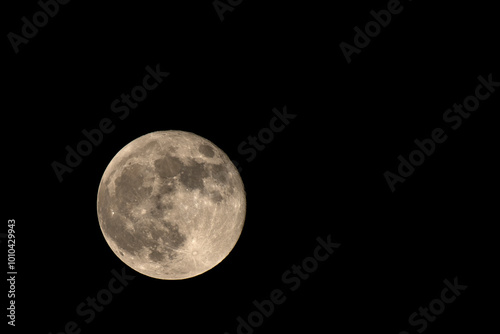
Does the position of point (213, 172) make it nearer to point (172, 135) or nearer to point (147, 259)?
point (172, 135)

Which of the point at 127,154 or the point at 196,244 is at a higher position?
the point at 127,154

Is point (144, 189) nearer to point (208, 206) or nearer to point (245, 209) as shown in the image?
point (208, 206)

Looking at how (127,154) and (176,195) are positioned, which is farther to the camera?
(127,154)

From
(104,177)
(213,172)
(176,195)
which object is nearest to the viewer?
(176,195)

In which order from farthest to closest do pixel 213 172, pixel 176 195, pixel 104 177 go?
pixel 104 177, pixel 213 172, pixel 176 195

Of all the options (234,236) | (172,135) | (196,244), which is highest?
(172,135)

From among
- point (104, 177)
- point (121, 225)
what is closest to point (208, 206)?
point (121, 225)

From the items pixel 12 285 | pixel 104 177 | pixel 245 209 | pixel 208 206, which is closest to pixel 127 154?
pixel 104 177
